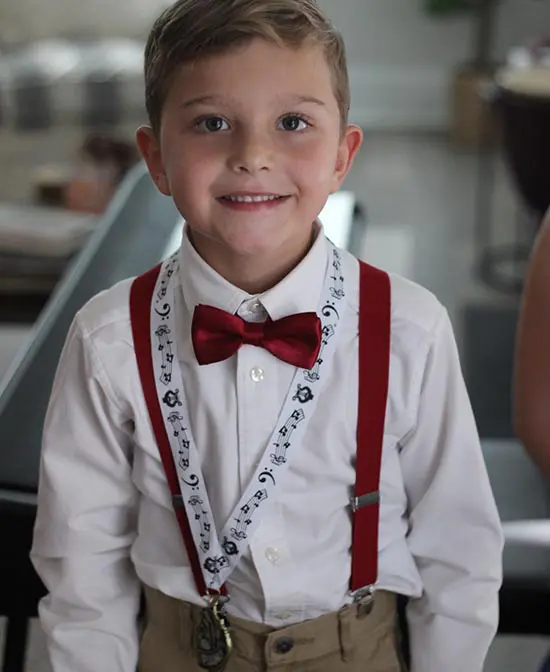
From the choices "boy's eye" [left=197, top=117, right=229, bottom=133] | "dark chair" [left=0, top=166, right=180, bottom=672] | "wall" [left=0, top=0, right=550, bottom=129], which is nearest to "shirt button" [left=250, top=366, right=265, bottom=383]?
"boy's eye" [left=197, top=117, right=229, bottom=133]

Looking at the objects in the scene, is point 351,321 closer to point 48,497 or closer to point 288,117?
point 288,117

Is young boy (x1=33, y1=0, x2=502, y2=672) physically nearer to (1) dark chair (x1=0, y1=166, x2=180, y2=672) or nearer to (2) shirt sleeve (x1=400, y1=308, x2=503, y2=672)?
(2) shirt sleeve (x1=400, y1=308, x2=503, y2=672)

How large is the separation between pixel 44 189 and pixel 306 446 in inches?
95.3

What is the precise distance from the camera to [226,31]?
2.90ft

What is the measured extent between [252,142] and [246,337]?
19 cm

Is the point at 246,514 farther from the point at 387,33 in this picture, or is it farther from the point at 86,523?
the point at 387,33

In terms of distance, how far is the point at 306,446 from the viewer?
1.02 metres

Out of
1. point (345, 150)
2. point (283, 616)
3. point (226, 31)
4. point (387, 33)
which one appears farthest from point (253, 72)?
point (387, 33)

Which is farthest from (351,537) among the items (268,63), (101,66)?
(101,66)

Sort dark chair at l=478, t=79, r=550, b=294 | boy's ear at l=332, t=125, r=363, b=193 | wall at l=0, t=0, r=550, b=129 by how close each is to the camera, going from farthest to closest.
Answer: wall at l=0, t=0, r=550, b=129 < dark chair at l=478, t=79, r=550, b=294 < boy's ear at l=332, t=125, r=363, b=193

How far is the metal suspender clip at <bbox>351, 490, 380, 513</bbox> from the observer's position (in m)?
1.03

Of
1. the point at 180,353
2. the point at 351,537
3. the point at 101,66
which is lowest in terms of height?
the point at 351,537

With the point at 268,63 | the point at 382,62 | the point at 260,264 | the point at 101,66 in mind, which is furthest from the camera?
the point at 382,62

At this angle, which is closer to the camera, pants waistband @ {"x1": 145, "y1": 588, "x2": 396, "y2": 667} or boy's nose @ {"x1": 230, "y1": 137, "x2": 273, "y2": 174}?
boy's nose @ {"x1": 230, "y1": 137, "x2": 273, "y2": 174}
